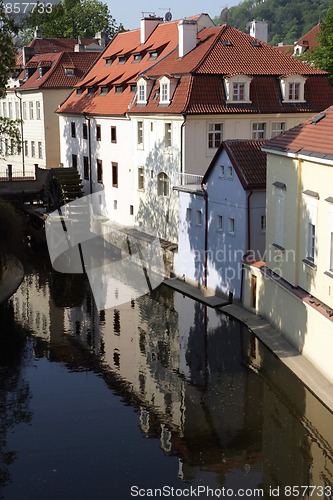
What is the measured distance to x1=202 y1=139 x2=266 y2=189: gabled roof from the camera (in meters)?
24.9

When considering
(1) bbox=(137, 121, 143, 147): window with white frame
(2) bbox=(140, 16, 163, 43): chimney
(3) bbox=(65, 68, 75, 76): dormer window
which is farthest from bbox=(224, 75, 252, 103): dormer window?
(3) bbox=(65, 68, 75, 76): dormer window

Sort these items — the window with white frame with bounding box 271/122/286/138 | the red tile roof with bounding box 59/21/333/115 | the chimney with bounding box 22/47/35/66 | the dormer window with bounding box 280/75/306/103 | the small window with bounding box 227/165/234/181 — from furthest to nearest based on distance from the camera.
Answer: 1. the chimney with bounding box 22/47/35/66
2. the window with white frame with bounding box 271/122/286/138
3. the dormer window with bounding box 280/75/306/103
4. the red tile roof with bounding box 59/21/333/115
5. the small window with bounding box 227/165/234/181

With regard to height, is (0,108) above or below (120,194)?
above

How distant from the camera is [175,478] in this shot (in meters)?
15.0

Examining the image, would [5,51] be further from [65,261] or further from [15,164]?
[15,164]

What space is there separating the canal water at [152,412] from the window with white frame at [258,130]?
10.8 m

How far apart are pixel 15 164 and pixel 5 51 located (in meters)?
32.3

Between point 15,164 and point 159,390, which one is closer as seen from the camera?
point 159,390

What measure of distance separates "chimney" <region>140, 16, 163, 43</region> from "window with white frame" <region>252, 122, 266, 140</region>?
12.0m

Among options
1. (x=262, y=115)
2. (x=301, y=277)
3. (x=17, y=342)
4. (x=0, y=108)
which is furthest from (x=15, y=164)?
(x=301, y=277)

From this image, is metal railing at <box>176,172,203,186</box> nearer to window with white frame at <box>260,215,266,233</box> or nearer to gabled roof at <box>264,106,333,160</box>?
window with white frame at <box>260,215,266,233</box>

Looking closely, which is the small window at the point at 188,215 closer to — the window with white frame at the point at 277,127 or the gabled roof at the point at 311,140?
the gabled roof at the point at 311,140

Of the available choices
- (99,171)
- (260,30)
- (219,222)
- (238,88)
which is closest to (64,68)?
(99,171)

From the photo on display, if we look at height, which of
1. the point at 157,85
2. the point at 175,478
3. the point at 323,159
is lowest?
the point at 175,478
